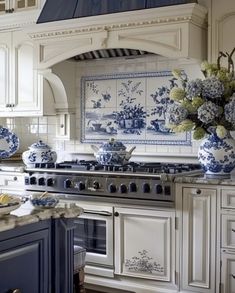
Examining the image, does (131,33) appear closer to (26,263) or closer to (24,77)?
(24,77)

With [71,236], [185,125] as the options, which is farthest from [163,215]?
[71,236]

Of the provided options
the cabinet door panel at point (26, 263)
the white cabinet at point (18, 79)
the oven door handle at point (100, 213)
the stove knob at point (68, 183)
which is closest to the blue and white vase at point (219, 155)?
the oven door handle at point (100, 213)

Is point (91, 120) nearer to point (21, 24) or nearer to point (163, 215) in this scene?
point (21, 24)

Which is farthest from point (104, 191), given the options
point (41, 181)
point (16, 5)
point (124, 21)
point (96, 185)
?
point (16, 5)

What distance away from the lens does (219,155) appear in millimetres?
3221

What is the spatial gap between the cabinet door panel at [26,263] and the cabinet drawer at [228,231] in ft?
4.52

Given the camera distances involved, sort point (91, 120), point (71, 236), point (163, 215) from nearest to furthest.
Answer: point (71, 236), point (163, 215), point (91, 120)

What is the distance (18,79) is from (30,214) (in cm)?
276

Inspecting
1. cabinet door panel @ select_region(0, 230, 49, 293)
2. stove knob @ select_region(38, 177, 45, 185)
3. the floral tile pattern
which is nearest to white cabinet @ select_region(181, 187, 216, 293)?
the floral tile pattern

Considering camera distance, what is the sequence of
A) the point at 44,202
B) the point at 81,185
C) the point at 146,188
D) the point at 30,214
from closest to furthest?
the point at 30,214, the point at 44,202, the point at 146,188, the point at 81,185

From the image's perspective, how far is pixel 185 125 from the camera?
317 cm

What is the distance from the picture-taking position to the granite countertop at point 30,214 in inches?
69.8

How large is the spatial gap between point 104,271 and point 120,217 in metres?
0.43

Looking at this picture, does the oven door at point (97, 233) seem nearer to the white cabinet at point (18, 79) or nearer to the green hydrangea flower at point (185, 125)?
the green hydrangea flower at point (185, 125)
